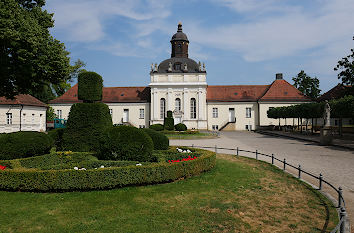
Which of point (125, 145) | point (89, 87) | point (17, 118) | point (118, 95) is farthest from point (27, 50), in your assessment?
point (118, 95)

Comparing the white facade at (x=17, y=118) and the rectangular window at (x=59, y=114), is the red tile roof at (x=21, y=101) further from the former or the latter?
the rectangular window at (x=59, y=114)

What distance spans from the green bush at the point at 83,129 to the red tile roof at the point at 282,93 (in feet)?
126

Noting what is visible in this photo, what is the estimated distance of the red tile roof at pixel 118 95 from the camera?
4784 centimetres

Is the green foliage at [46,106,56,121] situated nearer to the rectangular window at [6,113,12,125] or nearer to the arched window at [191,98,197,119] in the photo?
A: the rectangular window at [6,113,12,125]

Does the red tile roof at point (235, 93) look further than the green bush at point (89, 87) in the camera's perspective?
Yes

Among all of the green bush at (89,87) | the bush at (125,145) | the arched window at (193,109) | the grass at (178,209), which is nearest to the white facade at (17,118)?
the arched window at (193,109)

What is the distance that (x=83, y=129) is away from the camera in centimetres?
1190

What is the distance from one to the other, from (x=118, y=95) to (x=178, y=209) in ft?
150

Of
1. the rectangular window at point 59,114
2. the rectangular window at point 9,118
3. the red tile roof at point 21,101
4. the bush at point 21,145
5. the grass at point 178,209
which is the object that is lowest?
the grass at point 178,209

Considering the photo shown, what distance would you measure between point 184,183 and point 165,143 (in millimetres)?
5538

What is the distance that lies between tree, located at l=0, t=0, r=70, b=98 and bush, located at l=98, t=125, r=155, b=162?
8992mm

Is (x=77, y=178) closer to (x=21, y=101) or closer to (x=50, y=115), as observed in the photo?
(x=21, y=101)

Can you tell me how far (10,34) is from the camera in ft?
44.7

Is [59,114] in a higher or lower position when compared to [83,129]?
higher
